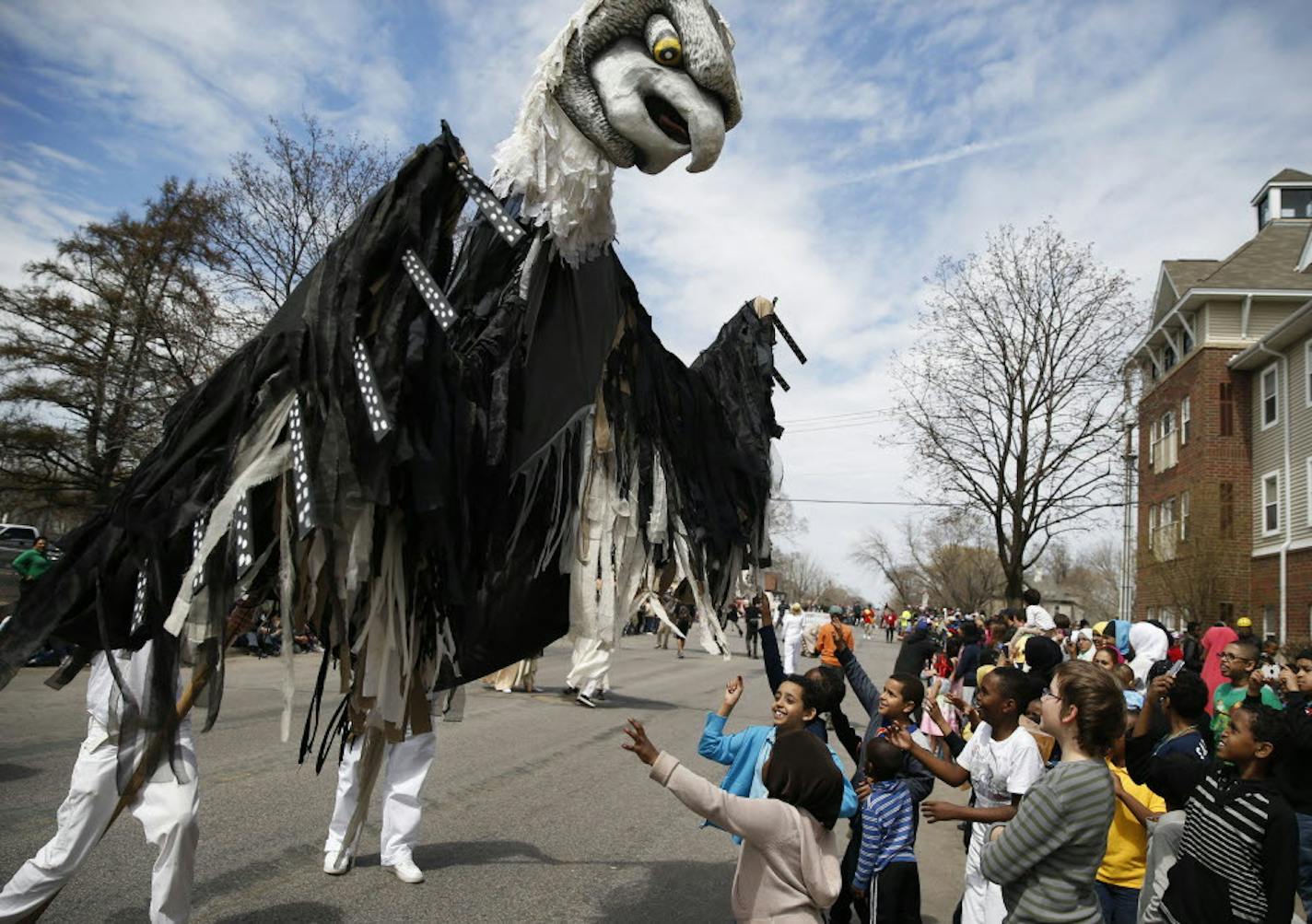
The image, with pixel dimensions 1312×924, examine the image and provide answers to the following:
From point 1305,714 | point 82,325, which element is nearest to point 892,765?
point 1305,714

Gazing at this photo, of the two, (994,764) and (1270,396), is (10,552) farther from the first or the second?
(1270,396)

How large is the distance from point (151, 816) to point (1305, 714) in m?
5.05

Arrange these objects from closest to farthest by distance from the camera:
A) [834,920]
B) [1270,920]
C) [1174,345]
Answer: [1270,920] → [834,920] → [1174,345]

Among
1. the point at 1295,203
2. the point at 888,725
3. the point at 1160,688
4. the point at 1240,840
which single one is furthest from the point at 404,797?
the point at 1295,203

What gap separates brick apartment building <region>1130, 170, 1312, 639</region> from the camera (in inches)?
829

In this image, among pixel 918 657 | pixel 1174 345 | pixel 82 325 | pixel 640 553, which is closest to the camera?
pixel 640 553

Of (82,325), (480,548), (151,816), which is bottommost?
(151,816)

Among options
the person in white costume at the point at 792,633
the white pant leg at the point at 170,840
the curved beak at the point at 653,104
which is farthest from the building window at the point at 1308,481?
the white pant leg at the point at 170,840

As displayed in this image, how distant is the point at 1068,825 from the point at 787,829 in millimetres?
850

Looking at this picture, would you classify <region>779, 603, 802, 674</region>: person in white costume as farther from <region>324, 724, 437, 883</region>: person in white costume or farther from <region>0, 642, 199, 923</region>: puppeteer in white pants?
<region>0, 642, 199, 923</region>: puppeteer in white pants

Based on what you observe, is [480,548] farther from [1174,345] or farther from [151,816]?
[1174,345]

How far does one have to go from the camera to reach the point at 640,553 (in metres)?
2.80

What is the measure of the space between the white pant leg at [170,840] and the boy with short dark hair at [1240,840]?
3.68m

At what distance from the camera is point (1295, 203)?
2817 cm
